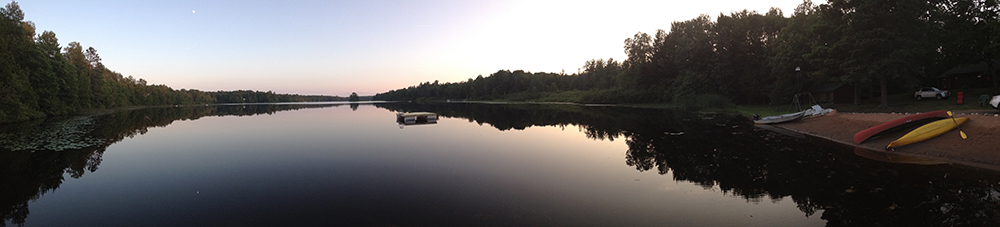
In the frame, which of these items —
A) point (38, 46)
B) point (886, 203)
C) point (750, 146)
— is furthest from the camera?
point (38, 46)

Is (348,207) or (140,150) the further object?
(140,150)

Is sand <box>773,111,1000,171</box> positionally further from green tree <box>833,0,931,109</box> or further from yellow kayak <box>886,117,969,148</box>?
green tree <box>833,0,931,109</box>

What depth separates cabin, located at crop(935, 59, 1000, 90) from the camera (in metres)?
35.7

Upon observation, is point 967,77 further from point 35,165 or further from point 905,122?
point 35,165

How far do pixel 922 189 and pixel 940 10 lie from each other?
120 feet

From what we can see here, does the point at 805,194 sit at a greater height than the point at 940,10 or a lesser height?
lesser

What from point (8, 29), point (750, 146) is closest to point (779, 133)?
point (750, 146)

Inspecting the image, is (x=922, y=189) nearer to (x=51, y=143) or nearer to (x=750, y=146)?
(x=750, y=146)

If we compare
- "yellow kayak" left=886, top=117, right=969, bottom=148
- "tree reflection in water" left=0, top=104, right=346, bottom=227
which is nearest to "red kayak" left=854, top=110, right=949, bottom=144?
"yellow kayak" left=886, top=117, right=969, bottom=148

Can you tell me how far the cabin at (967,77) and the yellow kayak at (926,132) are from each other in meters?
37.1

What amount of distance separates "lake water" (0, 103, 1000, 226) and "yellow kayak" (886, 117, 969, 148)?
114 centimetres

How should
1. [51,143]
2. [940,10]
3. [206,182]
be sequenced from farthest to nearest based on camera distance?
1. [940,10]
2. [51,143]
3. [206,182]

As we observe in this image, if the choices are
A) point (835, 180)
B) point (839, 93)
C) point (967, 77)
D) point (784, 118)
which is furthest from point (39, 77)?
point (967, 77)

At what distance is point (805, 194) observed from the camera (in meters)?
7.23
